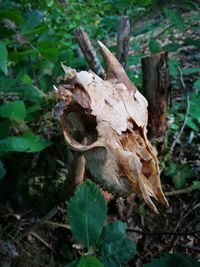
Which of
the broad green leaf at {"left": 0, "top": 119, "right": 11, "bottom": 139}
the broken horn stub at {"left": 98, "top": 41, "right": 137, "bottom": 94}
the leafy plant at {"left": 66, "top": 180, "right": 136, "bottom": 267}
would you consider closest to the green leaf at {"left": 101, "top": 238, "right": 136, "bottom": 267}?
the leafy plant at {"left": 66, "top": 180, "right": 136, "bottom": 267}

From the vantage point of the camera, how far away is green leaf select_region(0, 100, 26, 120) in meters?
1.63

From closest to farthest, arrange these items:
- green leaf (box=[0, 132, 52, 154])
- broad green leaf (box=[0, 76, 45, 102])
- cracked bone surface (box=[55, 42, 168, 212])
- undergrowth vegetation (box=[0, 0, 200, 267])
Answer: cracked bone surface (box=[55, 42, 168, 212]), undergrowth vegetation (box=[0, 0, 200, 267]), green leaf (box=[0, 132, 52, 154]), broad green leaf (box=[0, 76, 45, 102])

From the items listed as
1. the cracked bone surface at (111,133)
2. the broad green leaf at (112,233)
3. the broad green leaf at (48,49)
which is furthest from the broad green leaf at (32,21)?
the broad green leaf at (112,233)

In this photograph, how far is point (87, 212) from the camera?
1.30m

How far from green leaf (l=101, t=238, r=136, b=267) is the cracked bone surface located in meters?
0.31

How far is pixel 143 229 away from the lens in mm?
1809

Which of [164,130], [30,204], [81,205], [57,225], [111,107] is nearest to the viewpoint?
[111,107]

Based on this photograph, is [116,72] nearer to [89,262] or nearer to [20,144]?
[20,144]

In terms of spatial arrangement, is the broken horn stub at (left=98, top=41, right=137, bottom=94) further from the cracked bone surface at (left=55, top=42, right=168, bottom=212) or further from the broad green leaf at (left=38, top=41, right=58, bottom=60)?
the broad green leaf at (left=38, top=41, right=58, bottom=60)

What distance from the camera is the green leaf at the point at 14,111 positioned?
1.63 m

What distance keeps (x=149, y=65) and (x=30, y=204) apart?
1.00 m

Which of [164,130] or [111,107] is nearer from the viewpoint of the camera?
[111,107]

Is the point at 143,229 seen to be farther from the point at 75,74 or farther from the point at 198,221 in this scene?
the point at 75,74

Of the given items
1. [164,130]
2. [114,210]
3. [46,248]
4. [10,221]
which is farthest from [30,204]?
[164,130]
